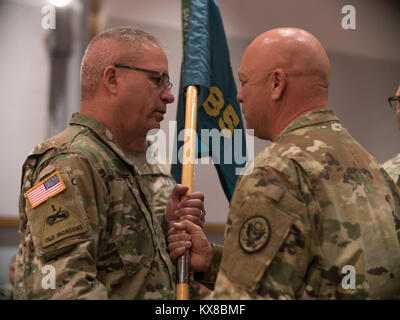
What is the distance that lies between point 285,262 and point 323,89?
0.59m

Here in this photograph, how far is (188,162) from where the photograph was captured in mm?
2275

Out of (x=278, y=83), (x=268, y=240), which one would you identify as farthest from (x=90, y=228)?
(x=278, y=83)

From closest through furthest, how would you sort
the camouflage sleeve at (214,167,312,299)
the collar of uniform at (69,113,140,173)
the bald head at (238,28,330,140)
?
the camouflage sleeve at (214,167,312,299), the bald head at (238,28,330,140), the collar of uniform at (69,113,140,173)

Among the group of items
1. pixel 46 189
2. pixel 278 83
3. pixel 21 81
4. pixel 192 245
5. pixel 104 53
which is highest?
pixel 21 81

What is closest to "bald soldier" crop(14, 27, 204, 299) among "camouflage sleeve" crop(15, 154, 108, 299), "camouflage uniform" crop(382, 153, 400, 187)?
"camouflage sleeve" crop(15, 154, 108, 299)

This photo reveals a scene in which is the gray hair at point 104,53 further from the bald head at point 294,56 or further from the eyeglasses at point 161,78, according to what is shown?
the bald head at point 294,56

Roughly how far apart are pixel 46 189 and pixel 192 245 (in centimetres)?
68

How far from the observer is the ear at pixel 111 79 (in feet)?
6.56

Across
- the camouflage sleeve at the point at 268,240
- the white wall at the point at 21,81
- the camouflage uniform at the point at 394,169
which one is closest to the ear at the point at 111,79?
the camouflage sleeve at the point at 268,240

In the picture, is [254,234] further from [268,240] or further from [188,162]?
[188,162]

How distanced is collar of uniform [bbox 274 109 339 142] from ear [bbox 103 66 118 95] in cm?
72

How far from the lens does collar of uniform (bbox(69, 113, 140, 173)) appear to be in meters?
1.87

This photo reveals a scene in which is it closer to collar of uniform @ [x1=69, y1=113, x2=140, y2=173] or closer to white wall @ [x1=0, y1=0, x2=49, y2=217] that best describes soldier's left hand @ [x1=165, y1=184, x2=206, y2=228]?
collar of uniform @ [x1=69, y1=113, x2=140, y2=173]
